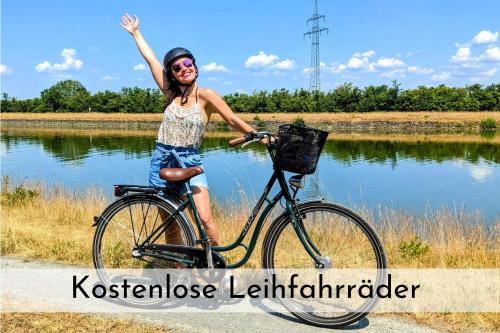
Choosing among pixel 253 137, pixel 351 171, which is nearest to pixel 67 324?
pixel 253 137

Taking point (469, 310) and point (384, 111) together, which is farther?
point (384, 111)

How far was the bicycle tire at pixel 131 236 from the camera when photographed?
3744 millimetres

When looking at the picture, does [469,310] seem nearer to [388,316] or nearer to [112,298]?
[388,316]

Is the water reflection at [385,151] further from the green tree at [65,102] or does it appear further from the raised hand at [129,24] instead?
the green tree at [65,102]

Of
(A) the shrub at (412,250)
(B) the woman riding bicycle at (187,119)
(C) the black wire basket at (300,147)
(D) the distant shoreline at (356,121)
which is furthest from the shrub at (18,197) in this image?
(D) the distant shoreline at (356,121)

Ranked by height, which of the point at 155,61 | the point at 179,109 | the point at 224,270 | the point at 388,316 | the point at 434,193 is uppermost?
the point at 155,61

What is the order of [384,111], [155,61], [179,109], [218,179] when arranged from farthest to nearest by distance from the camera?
[384,111] → [218,179] → [155,61] → [179,109]

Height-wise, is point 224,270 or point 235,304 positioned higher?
point 224,270

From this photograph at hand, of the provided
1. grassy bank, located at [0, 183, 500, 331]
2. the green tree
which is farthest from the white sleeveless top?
the green tree

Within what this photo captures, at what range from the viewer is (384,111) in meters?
67.9

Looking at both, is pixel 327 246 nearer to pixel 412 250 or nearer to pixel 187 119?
pixel 187 119

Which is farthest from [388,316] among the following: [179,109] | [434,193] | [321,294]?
[434,193]

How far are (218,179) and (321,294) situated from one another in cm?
1588

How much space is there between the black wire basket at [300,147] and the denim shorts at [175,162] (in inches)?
33.3
